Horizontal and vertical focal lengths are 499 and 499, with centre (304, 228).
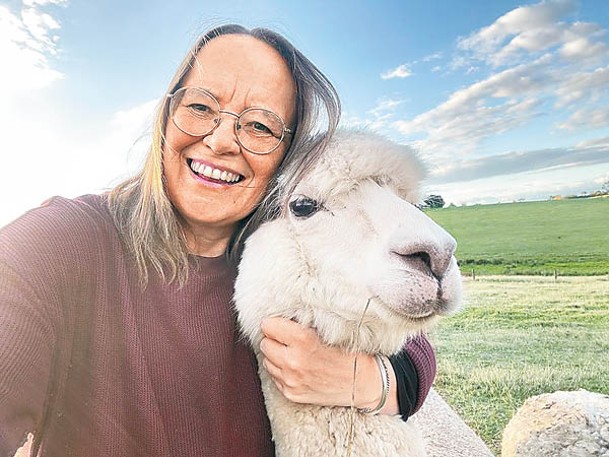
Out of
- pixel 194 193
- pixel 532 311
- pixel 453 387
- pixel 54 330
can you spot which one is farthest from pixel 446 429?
pixel 54 330

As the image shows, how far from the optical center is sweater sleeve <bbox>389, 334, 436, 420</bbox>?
3.17ft

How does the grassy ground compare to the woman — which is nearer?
the woman

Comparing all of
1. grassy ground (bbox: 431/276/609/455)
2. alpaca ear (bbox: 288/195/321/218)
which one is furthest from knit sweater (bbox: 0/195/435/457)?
grassy ground (bbox: 431/276/609/455)

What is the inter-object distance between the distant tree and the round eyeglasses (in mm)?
343

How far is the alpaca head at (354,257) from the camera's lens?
0.77 metres

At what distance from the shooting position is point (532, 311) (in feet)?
10.5

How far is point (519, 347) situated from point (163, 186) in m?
2.68

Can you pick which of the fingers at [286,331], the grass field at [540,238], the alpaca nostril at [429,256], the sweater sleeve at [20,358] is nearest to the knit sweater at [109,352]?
the sweater sleeve at [20,358]

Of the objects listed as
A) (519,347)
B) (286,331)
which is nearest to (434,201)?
(286,331)

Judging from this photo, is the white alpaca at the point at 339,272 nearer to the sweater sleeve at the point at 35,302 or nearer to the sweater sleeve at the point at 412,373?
the sweater sleeve at the point at 412,373

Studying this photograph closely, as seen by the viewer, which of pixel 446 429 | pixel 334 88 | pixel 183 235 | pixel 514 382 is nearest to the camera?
pixel 183 235

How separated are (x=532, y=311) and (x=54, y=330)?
310 centimetres

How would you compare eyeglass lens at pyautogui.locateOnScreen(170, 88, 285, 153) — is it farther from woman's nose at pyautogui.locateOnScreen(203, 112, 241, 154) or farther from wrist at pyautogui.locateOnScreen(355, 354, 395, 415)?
wrist at pyautogui.locateOnScreen(355, 354, 395, 415)

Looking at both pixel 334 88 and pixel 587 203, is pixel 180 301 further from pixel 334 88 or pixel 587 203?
pixel 587 203
